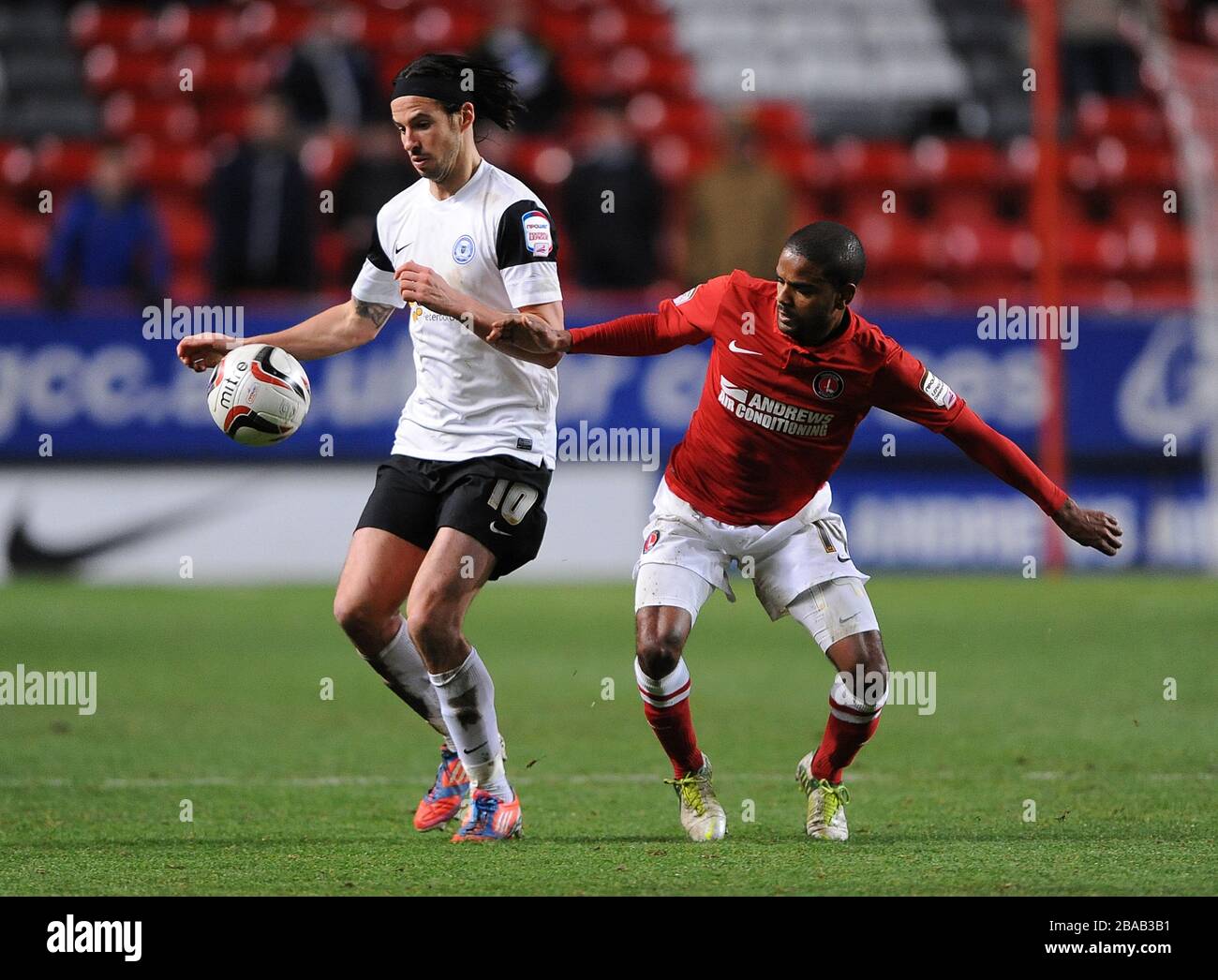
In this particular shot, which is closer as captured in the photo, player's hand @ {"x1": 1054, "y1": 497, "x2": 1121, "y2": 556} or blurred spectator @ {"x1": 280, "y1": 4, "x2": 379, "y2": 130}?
player's hand @ {"x1": 1054, "y1": 497, "x2": 1121, "y2": 556}

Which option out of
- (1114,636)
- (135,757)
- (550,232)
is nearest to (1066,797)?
(550,232)

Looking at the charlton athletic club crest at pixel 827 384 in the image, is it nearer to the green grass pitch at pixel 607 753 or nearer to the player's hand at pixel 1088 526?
the player's hand at pixel 1088 526

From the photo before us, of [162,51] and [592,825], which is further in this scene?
[162,51]

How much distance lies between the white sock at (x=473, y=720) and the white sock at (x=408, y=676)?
24cm

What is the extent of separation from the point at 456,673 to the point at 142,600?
786 centimetres

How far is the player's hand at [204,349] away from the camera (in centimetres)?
610

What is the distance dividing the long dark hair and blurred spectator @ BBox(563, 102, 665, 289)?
8584 millimetres

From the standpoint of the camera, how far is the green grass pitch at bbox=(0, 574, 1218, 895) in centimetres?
523

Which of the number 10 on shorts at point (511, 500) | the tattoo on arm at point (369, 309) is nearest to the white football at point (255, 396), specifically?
Result: the tattoo on arm at point (369, 309)

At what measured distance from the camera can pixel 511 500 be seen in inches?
234

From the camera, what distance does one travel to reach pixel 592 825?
240 inches

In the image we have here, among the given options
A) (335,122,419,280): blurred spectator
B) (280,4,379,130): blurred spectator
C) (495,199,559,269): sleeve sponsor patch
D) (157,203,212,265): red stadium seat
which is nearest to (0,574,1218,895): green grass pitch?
(495,199,559,269): sleeve sponsor patch

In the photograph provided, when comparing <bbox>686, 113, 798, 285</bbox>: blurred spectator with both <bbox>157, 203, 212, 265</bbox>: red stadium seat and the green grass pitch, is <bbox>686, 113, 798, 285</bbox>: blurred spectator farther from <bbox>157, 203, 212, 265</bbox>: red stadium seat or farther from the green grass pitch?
<bbox>157, 203, 212, 265</bbox>: red stadium seat
